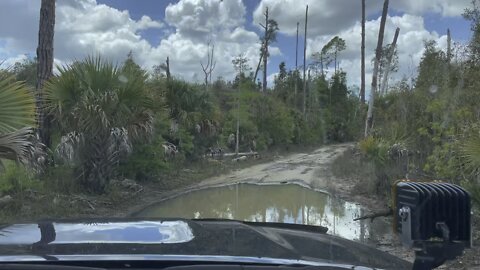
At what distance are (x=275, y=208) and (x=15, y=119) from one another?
7005 millimetres

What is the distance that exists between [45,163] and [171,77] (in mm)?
8261

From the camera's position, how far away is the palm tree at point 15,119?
7957 mm

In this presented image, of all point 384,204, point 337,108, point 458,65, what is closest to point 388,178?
point 384,204

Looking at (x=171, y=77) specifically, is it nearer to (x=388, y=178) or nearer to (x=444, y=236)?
(x=388, y=178)

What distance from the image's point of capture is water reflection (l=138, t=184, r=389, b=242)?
1116cm

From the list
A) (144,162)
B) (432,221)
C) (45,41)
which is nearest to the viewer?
(432,221)

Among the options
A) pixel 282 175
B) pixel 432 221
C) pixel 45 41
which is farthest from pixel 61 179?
pixel 432 221

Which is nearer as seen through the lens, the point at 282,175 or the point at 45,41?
the point at 45,41

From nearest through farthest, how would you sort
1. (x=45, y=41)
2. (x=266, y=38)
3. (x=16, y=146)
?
(x=16, y=146) → (x=45, y=41) → (x=266, y=38)

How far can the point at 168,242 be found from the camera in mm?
2148

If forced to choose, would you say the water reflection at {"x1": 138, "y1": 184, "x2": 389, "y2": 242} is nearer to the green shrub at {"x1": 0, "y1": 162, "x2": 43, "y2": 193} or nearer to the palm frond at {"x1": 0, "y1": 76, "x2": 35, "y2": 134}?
the green shrub at {"x1": 0, "y1": 162, "x2": 43, "y2": 193}

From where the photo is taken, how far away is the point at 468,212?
213 centimetres

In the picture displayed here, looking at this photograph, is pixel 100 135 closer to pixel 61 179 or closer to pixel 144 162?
pixel 61 179

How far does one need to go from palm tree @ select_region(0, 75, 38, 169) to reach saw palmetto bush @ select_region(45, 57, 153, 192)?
412cm
